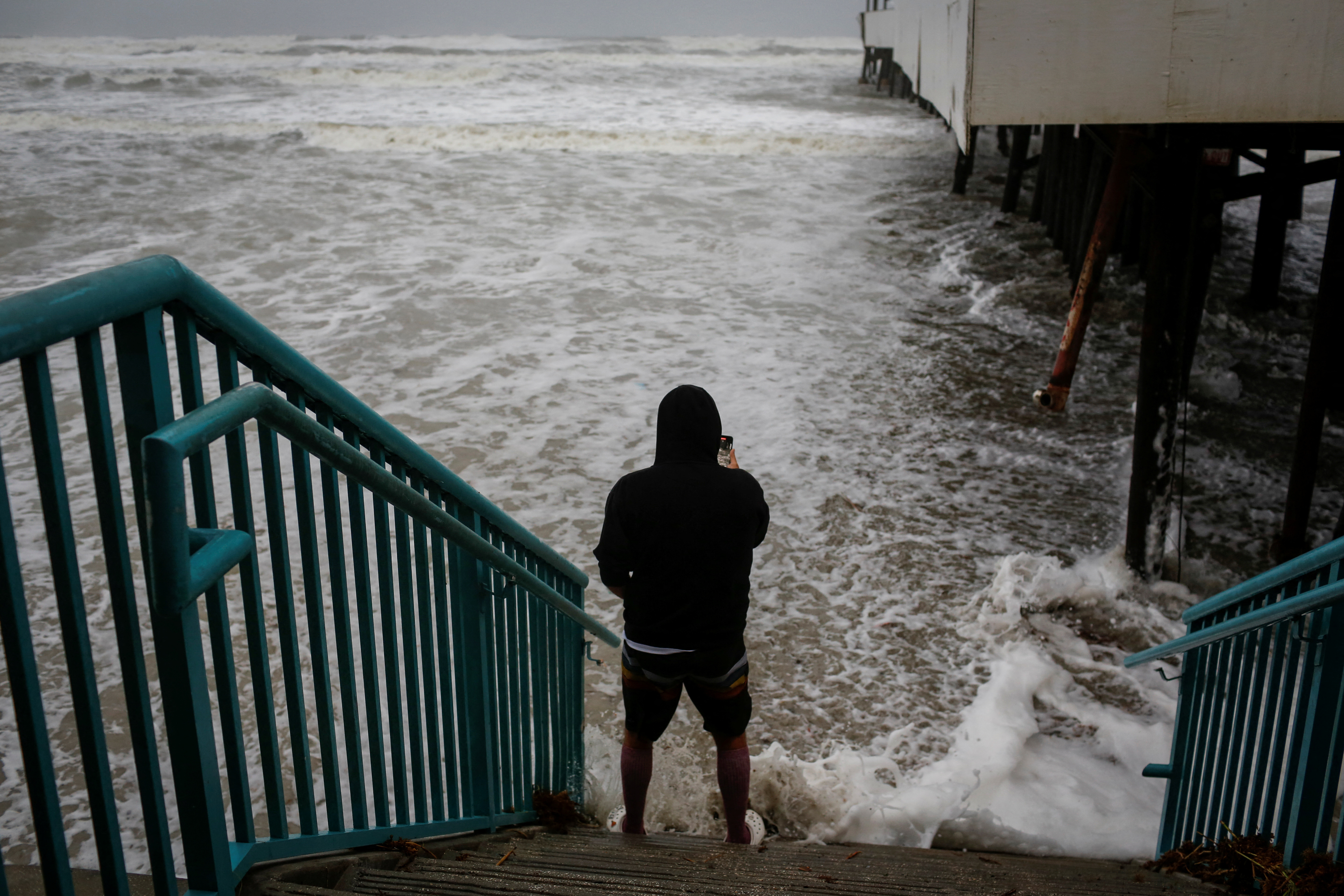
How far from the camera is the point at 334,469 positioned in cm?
208

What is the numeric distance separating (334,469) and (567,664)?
72.0 inches

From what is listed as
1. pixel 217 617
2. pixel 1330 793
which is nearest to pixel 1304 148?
pixel 1330 793

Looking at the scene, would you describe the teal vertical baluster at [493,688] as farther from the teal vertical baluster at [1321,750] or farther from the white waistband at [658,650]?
the teal vertical baluster at [1321,750]

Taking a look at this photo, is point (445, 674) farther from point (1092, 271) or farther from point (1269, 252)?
point (1269, 252)

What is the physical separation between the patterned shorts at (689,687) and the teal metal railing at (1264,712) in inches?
56.9

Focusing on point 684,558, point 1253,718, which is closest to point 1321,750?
point 1253,718

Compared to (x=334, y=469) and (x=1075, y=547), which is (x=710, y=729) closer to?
(x=334, y=469)

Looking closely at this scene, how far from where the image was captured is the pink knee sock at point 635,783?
11.5 ft

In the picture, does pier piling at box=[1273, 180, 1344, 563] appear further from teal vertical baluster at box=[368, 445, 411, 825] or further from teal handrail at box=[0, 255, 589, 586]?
teal handrail at box=[0, 255, 589, 586]

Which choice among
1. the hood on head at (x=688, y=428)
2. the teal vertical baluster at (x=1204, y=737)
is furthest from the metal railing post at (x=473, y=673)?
the teal vertical baluster at (x=1204, y=737)

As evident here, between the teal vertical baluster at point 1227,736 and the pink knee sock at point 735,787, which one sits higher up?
the teal vertical baluster at point 1227,736

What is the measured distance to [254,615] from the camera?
1867 mm

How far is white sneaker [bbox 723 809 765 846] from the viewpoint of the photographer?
4.20 meters

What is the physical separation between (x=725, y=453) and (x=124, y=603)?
1.99 metres
